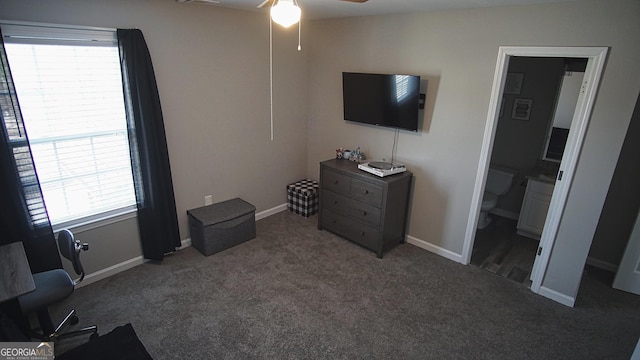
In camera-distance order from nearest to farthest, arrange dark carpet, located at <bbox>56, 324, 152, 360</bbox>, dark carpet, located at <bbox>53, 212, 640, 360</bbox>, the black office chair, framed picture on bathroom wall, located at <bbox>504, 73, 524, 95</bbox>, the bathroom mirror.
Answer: dark carpet, located at <bbox>56, 324, 152, 360</bbox>, the black office chair, dark carpet, located at <bbox>53, 212, 640, 360</bbox>, the bathroom mirror, framed picture on bathroom wall, located at <bbox>504, 73, 524, 95</bbox>

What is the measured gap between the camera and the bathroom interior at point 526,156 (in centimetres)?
370

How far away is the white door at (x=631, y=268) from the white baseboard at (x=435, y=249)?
4.44 ft

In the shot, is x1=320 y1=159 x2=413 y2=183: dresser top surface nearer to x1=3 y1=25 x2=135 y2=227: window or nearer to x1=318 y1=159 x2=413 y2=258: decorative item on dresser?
x1=318 y1=159 x2=413 y2=258: decorative item on dresser

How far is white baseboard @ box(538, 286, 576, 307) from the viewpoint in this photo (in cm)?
289

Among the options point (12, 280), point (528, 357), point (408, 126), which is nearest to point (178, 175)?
point (12, 280)

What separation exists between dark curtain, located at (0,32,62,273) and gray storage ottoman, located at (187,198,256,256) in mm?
1181

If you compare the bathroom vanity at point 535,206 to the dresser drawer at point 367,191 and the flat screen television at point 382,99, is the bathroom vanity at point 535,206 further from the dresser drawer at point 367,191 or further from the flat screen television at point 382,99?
the dresser drawer at point 367,191

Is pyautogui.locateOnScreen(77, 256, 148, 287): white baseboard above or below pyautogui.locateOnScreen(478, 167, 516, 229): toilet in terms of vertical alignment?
below

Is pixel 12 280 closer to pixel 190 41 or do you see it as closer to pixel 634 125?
pixel 190 41

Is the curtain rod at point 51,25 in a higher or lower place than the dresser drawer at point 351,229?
higher

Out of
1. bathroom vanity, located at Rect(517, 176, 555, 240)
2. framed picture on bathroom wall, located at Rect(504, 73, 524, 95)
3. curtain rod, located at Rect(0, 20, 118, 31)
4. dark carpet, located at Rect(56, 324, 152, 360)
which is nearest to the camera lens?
dark carpet, located at Rect(56, 324, 152, 360)

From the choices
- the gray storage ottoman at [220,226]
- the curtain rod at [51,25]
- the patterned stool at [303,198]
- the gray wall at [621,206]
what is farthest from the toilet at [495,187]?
the curtain rod at [51,25]

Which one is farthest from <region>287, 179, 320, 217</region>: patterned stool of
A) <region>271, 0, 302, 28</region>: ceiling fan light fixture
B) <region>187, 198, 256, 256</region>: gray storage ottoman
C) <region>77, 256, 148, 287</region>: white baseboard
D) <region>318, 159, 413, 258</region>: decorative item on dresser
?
<region>271, 0, 302, 28</region>: ceiling fan light fixture

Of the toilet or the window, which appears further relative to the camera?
the toilet
